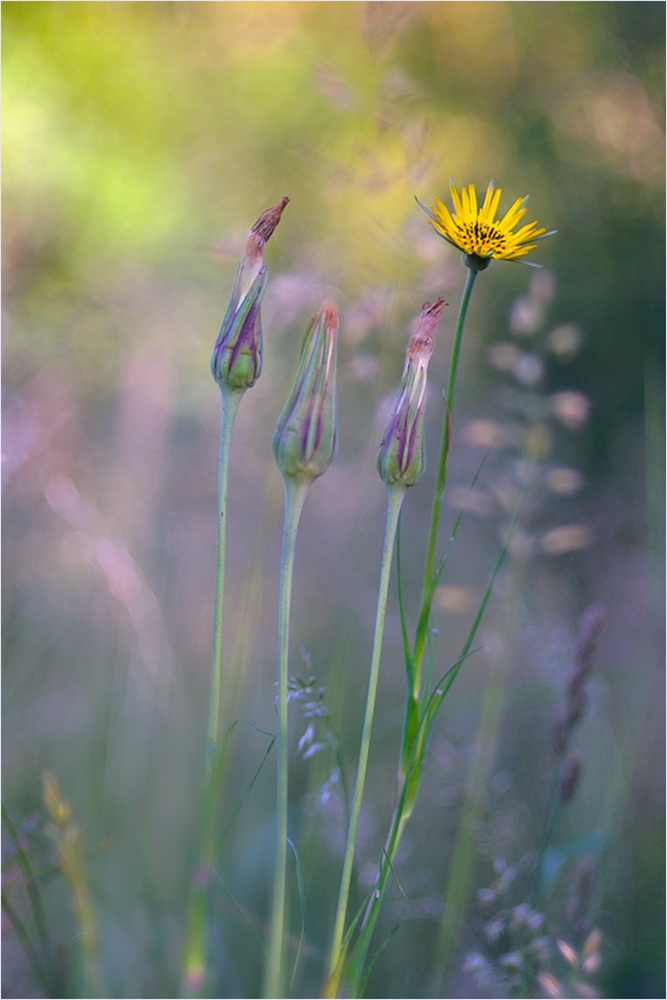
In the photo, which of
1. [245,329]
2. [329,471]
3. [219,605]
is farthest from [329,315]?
[329,471]

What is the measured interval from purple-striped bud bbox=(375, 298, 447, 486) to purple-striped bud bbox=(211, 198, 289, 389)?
0.09 meters

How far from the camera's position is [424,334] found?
473 millimetres

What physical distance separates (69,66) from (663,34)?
1.60m

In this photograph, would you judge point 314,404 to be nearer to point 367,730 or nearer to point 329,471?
point 367,730

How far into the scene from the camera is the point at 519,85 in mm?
2166

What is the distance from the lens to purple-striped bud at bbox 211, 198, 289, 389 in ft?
1.54

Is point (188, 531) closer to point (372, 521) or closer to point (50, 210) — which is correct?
point (372, 521)

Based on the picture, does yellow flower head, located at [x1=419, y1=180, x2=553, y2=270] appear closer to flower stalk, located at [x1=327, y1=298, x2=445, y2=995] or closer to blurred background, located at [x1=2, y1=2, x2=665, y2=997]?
flower stalk, located at [x1=327, y1=298, x2=445, y2=995]

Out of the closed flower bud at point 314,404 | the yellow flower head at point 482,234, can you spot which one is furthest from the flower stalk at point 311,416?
the yellow flower head at point 482,234

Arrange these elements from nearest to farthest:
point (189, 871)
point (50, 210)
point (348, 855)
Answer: point (348, 855), point (189, 871), point (50, 210)

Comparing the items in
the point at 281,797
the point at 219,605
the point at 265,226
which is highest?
the point at 265,226

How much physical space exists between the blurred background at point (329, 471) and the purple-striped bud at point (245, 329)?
196 mm

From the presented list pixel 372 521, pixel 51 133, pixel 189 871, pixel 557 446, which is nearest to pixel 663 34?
pixel 557 446

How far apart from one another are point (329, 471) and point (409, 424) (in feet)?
2.59
